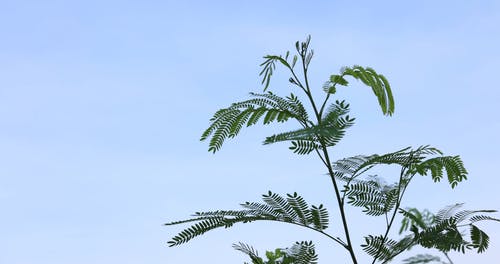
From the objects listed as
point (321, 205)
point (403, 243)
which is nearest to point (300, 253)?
A: point (321, 205)

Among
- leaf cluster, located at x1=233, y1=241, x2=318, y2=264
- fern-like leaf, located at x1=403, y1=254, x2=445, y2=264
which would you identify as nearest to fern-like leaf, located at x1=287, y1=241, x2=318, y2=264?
leaf cluster, located at x1=233, y1=241, x2=318, y2=264

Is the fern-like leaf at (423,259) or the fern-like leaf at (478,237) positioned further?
the fern-like leaf at (478,237)

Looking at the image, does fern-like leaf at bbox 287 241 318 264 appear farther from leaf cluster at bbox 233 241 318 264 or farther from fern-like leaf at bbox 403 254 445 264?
fern-like leaf at bbox 403 254 445 264

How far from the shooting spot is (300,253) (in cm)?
359

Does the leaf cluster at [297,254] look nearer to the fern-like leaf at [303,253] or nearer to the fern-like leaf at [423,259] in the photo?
the fern-like leaf at [303,253]

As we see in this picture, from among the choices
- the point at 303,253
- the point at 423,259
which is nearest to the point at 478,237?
the point at 303,253

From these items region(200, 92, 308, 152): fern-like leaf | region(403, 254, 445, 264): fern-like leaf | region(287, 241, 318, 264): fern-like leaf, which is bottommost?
region(403, 254, 445, 264): fern-like leaf

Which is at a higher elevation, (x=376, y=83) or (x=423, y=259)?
(x=376, y=83)

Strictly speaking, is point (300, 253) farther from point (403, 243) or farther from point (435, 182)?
point (435, 182)

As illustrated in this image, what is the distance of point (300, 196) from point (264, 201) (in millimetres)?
186

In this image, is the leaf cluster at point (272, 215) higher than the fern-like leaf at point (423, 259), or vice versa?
the leaf cluster at point (272, 215)

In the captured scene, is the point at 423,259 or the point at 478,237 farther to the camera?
A: the point at 478,237

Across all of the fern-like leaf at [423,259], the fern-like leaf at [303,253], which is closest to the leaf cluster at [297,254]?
A: the fern-like leaf at [303,253]

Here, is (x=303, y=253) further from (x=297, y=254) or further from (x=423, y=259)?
(x=423, y=259)
